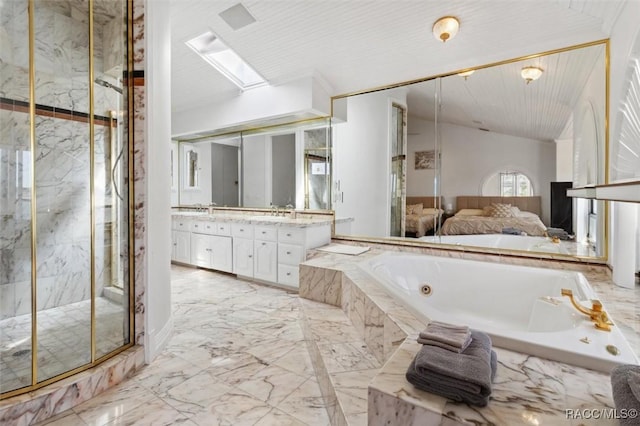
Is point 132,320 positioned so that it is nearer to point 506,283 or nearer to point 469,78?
point 506,283

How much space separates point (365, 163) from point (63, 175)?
9.61 feet

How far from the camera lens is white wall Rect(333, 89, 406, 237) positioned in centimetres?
356

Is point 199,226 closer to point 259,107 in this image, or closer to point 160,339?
point 259,107

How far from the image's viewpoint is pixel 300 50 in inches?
132

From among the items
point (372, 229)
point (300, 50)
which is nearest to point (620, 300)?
point (372, 229)

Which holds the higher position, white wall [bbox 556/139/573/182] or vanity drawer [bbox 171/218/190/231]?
white wall [bbox 556/139/573/182]

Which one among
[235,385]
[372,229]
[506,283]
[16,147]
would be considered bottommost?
[235,385]

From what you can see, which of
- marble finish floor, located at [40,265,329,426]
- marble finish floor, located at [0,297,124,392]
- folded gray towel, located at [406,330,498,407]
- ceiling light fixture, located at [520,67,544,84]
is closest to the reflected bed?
ceiling light fixture, located at [520,67,544,84]

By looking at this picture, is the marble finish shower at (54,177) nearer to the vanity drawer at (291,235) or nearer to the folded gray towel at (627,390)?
the vanity drawer at (291,235)

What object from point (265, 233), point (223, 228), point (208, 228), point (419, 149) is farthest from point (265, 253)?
point (419, 149)

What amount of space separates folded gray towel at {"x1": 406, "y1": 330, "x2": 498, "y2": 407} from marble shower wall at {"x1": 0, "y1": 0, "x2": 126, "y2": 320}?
207 cm

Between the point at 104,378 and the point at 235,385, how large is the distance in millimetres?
747

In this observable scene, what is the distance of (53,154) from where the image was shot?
96.0 inches

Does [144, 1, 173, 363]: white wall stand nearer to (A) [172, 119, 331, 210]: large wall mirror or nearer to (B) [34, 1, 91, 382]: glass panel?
(B) [34, 1, 91, 382]: glass panel
